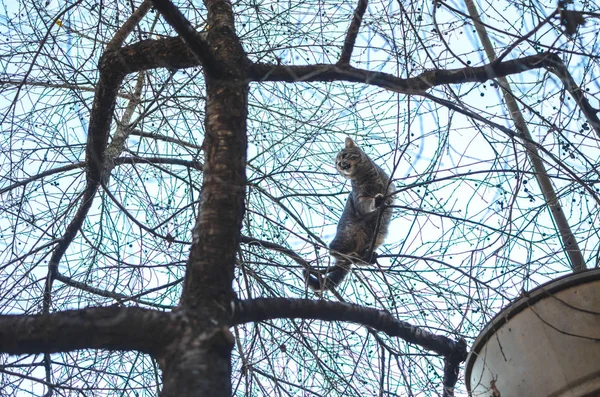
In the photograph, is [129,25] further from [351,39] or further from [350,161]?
[350,161]

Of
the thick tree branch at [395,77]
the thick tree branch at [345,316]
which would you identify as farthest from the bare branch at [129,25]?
the thick tree branch at [345,316]

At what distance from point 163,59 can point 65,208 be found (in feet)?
3.36

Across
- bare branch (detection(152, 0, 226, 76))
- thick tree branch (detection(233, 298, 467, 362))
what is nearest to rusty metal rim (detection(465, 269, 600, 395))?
thick tree branch (detection(233, 298, 467, 362))

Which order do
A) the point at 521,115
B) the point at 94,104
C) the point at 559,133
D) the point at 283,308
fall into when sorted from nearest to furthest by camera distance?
the point at 283,308 < the point at 559,133 < the point at 521,115 < the point at 94,104

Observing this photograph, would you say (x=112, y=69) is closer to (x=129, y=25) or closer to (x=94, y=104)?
(x=94, y=104)

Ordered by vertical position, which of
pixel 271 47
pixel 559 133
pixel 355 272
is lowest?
pixel 355 272

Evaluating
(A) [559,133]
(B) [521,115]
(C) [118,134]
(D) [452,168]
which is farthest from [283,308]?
(C) [118,134]

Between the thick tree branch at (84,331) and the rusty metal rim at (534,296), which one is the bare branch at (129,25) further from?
the rusty metal rim at (534,296)

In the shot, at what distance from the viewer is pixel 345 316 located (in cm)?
217

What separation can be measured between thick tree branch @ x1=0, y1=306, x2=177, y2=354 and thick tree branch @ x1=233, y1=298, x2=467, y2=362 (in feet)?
0.86

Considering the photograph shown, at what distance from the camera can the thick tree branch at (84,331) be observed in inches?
68.6

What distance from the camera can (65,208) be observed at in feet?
10.9

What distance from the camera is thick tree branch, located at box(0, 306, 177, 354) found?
1.74 m

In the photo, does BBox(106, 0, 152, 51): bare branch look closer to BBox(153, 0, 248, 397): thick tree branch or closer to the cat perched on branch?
BBox(153, 0, 248, 397): thick tree branch
